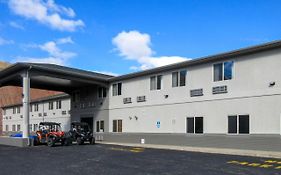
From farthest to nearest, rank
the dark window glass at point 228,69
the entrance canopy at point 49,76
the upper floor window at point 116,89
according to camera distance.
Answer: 1. the upper floor window at point 116,89
2. the entrance canopy at point 49,76
3. the dark window glass at point 228,69

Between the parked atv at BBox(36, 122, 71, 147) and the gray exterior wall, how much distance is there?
19.7 feet

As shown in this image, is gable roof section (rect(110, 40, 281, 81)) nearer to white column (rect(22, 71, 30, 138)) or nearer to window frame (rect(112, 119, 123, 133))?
window frame (rect(112, 119, 123, 133))

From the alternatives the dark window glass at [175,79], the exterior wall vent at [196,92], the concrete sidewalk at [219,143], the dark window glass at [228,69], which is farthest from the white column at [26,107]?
the dark window glass at [228,69]

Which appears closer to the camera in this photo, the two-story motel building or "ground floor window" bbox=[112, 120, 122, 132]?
the two-story motel building

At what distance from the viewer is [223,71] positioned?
2262 centimetres

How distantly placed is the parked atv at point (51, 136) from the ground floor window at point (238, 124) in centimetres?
1248

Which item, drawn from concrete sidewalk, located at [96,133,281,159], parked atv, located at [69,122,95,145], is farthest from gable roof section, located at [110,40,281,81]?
parked atv, located at [69,122,95,145]

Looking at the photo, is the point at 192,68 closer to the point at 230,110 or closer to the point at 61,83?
the point at 230,110

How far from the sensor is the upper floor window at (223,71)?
72.9ft

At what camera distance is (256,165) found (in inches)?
559

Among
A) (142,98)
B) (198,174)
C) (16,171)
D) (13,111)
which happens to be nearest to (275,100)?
(198,174)

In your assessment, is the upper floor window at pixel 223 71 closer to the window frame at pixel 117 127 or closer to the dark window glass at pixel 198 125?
the dark window glass at pixel 198 125

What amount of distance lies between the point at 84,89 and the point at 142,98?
9.99 m

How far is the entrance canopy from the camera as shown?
92.4ft
